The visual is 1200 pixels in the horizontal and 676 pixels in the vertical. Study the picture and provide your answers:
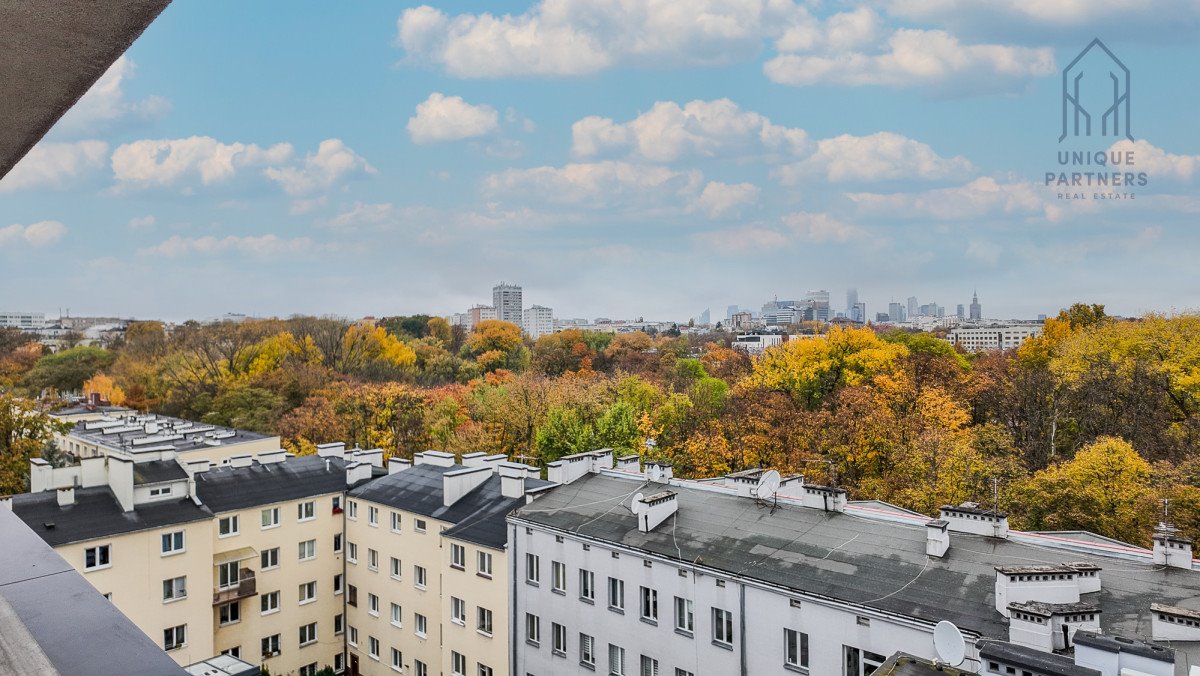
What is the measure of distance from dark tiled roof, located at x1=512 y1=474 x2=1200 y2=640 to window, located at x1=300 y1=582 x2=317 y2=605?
42.6 ft

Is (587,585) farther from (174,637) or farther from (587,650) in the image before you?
(174,637)

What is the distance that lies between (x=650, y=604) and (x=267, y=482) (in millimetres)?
19707

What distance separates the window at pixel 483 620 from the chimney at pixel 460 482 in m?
4.50

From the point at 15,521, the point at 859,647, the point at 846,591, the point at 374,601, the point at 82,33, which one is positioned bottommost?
the point at 374,601

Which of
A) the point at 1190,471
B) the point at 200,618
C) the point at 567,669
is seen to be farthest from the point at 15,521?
the point at 1190,471

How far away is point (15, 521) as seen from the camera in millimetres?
4629

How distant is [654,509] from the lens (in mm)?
21656

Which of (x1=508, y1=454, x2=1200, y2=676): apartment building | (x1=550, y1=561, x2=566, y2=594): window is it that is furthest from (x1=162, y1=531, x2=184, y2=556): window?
(x1=550, y1=561, x2=566, y2=594): window

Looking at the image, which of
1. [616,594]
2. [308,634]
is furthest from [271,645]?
[616,594]

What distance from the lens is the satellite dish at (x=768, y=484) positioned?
21.7m

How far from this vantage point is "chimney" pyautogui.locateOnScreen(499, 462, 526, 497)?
27328 millimetres

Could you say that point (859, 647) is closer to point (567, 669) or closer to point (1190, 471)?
point (567, 669)

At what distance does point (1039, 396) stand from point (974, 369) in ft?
70.4

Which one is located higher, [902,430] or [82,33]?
[82,33]
